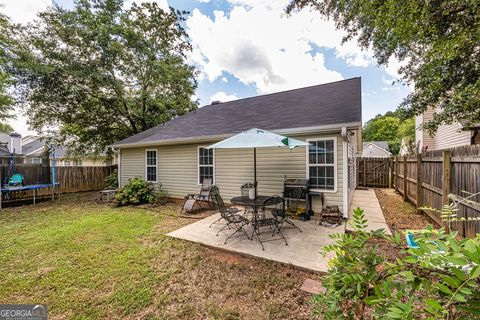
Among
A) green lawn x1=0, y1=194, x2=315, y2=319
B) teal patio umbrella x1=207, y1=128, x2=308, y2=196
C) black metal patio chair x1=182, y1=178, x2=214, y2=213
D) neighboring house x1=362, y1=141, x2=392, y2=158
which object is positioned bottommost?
green lawn x1=0, y1=194, x2=315, y2=319

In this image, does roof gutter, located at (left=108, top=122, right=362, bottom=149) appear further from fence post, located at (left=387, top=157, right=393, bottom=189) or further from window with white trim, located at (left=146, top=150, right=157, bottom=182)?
fence post, located at (left=387, top=157, right=393, bottom=189)

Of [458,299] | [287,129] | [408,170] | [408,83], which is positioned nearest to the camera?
[458,299]

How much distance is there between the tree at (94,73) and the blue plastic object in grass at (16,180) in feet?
14.5

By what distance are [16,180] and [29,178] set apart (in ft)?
2.47

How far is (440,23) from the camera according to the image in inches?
164

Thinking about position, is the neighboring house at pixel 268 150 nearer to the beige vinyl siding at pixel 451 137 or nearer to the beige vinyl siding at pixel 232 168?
the beige vinyl siding at pixel 232 168

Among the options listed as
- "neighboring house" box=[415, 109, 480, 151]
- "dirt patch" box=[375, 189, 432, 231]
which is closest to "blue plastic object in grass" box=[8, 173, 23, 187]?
"dirt patch" box=[375, 189, 432, 231]

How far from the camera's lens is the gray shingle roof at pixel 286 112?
6.18 meters

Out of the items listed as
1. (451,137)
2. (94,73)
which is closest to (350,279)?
(94,73)

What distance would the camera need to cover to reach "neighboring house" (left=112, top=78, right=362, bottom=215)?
5.81m

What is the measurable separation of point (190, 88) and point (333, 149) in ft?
31.9

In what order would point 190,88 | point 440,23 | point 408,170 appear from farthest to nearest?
point 190,88, point 408,170, point 440,23

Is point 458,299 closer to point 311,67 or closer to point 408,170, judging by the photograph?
point 408,170

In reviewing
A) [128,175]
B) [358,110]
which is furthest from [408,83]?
[128,175]
